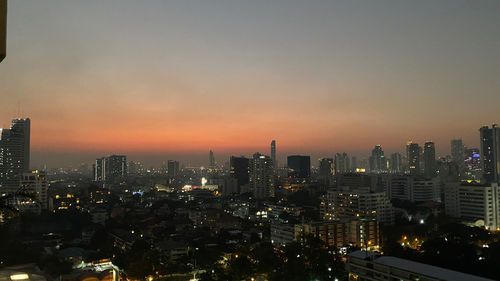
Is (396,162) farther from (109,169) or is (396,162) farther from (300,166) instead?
(109,169)

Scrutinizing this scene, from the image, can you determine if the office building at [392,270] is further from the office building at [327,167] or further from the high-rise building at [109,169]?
the high-rise building at [109,169]

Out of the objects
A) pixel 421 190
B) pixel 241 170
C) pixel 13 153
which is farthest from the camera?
pixel 241 170

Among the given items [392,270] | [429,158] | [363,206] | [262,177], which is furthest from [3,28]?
[429,158]

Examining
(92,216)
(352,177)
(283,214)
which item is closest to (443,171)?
(352,177)

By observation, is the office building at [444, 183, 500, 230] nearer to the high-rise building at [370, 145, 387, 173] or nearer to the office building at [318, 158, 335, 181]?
the office building at [318, 158, 335, 181]

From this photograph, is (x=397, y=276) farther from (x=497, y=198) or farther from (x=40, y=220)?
(x=40, y=220)

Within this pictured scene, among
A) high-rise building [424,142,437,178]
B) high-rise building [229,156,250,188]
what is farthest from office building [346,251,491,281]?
high-rise building [424,142,437,178]
